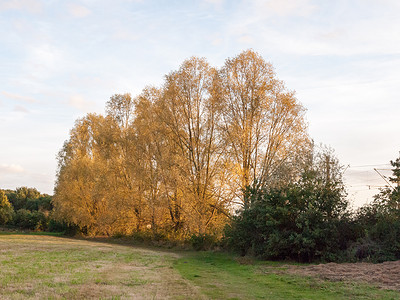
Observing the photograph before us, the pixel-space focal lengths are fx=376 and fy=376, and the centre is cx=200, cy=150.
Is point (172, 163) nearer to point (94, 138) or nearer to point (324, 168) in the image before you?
point (324, 168)

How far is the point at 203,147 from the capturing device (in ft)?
107

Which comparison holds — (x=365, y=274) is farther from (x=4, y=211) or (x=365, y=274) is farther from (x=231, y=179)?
(x=4, y=211)

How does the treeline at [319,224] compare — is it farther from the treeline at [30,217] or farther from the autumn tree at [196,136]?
the treeline at [30,217]

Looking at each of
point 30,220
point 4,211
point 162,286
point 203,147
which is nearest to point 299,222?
point 162,286

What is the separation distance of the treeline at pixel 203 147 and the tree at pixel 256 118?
0.08 metres

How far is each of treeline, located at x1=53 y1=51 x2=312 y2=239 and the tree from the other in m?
0.08

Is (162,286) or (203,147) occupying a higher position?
(203,147)

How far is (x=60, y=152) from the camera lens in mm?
52719

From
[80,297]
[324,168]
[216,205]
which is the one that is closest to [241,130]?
[216,205]

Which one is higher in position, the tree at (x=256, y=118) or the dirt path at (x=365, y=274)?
the tree at (x=256, y=118)

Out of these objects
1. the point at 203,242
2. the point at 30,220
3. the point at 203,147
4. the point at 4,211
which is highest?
the point at 203,147

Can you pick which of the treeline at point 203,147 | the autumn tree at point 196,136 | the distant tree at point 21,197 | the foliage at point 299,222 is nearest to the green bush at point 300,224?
the foliage at point 299,222

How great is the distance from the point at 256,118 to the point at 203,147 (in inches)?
204

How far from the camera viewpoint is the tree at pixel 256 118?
102ft
